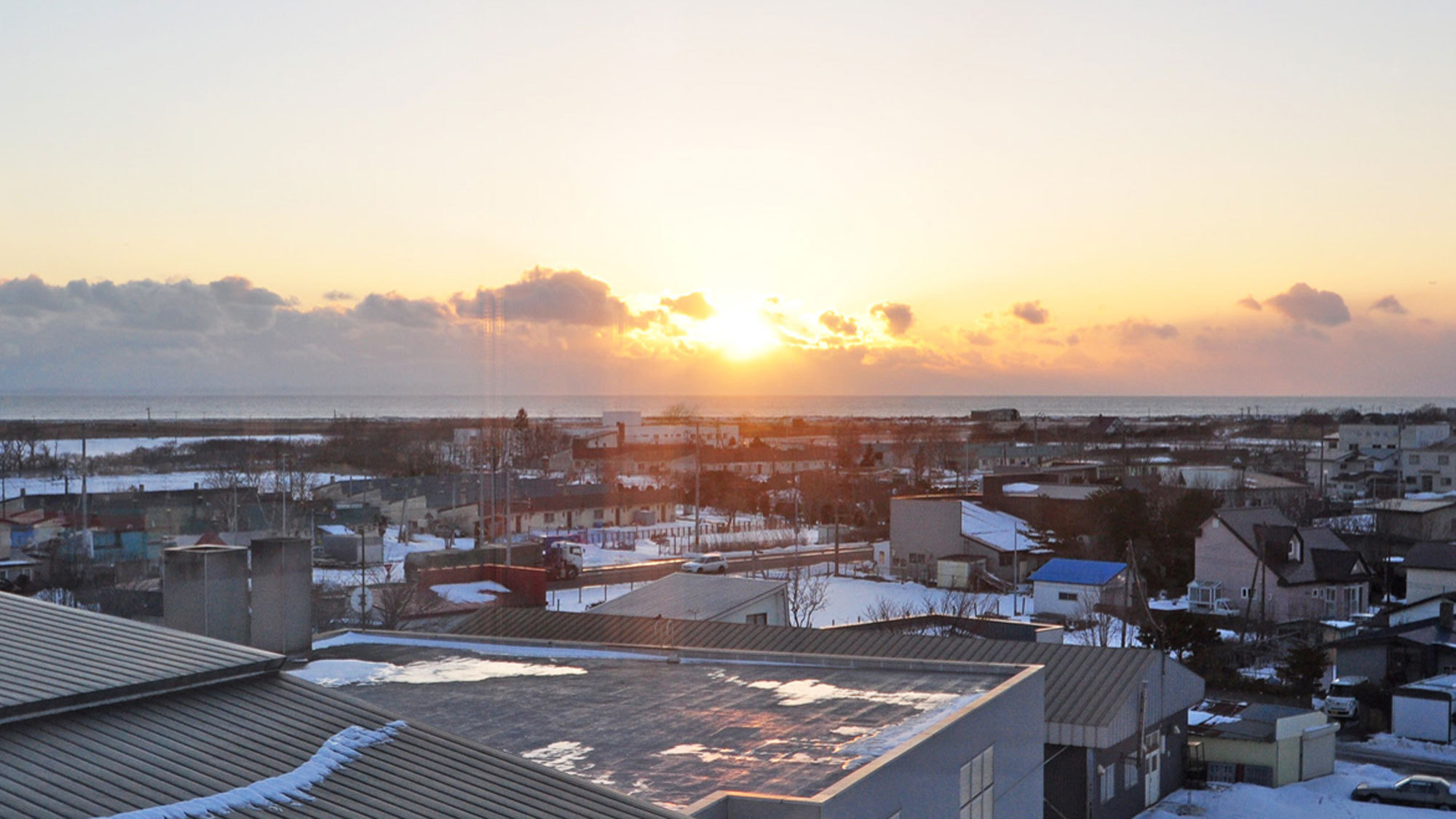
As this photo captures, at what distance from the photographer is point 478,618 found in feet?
62.7

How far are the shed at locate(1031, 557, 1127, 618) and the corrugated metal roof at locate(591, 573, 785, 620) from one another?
14.7 metres

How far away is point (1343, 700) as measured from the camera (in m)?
25.8

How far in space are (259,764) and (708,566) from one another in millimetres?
35624

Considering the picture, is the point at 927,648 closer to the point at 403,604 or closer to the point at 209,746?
the point at 209,746

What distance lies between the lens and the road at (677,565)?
38.2m

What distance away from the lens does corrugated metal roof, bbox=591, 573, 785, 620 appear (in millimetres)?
21047

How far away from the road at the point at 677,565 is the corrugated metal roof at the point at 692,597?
14.0m

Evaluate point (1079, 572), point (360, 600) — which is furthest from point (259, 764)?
point (1079, 572)

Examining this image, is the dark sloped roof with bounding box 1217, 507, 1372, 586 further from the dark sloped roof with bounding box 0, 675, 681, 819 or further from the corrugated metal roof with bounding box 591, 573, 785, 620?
the dark sloped roof with bounding box 0, 675, 681, 819

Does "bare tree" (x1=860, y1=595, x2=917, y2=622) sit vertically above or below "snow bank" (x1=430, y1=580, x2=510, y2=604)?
below

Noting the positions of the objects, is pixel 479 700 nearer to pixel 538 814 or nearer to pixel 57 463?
pixel 538 814

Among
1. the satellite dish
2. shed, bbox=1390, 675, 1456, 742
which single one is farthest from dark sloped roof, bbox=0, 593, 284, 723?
shed, bbox=1390, 675, 1456, 742

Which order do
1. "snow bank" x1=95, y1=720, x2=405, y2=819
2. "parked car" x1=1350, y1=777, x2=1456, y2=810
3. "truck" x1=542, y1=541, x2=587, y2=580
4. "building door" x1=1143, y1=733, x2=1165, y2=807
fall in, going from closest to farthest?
"snow bank" x1=95, y1=720, x2=405, y2=819, "building door" x1=1143, y1=733, x2=1165, y2=807, "parked car" x1=1350, y1=777, x2=1456, y2=810, "truck" x1=542, y1=541, x2=587, y2=580

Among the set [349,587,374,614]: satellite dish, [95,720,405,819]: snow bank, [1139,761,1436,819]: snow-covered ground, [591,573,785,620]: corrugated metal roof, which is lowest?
[1139,761,1436,819]: snow-covered ground
